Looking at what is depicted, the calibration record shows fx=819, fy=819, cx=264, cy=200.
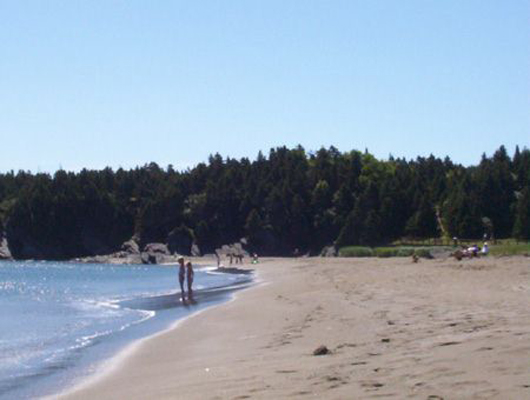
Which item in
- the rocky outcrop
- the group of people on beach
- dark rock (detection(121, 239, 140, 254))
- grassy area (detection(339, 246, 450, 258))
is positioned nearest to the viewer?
the group of people on beach

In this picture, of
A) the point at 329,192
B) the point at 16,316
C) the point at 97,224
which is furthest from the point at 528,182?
the point at 16,316

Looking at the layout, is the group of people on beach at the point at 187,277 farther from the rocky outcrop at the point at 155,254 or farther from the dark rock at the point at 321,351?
the rocky outcrop at the point at 155,254

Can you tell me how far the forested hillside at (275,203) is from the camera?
9288cm

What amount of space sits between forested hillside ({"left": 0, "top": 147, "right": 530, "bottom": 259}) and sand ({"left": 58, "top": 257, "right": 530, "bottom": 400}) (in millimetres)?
64845

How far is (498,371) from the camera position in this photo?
8.31 m

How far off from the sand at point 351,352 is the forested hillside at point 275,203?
6484 centimetres

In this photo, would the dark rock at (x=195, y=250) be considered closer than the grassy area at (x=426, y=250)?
No

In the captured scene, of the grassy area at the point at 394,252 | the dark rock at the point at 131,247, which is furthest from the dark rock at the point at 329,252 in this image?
the dark rock at the point at 131,247

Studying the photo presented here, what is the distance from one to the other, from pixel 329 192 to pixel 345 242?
603 inches

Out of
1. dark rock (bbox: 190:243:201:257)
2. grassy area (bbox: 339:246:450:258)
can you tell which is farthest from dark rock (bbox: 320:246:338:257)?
dark rock (bbox: 190:243:201:257)

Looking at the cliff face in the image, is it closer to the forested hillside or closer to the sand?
the forested hillside

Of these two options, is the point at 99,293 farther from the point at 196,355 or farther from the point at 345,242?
the point at 345,242

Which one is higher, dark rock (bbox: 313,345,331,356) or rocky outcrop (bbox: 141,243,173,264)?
rocky outcrop (bbox: 141,243,173,264)

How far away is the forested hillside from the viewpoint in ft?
305
